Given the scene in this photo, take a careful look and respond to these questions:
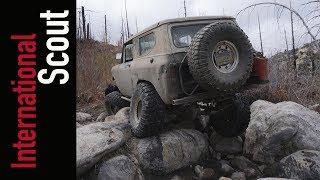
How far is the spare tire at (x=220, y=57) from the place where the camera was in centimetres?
522

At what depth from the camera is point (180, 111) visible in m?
7.08

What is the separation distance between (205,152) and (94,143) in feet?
6.17

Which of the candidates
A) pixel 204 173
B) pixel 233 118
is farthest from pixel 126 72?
pixel 204 173

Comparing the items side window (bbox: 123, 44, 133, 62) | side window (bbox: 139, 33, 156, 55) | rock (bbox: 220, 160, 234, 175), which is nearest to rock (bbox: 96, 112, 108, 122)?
side window (bbox: 123, 44, 133, 62)

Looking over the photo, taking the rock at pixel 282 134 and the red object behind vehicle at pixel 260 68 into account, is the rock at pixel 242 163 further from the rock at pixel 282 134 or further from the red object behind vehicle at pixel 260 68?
the red object behind vehicle at pixel 260 68

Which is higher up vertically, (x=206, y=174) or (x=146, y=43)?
(x=146, y=43)

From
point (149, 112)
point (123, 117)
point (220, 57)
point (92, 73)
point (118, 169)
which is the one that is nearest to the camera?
point (220, 57)

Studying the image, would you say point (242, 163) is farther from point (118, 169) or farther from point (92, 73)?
point (92, 73)

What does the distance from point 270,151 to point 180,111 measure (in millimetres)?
1675

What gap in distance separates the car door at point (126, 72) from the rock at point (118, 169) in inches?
67.2

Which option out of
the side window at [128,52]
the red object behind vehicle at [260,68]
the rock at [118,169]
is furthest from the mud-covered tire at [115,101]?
the red object behind vehicle at [260,68]

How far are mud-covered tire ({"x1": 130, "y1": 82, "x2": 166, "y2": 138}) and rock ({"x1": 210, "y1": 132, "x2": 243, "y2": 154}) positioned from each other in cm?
126

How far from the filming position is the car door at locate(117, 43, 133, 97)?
734 centimetres

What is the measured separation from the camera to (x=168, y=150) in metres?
6.25
